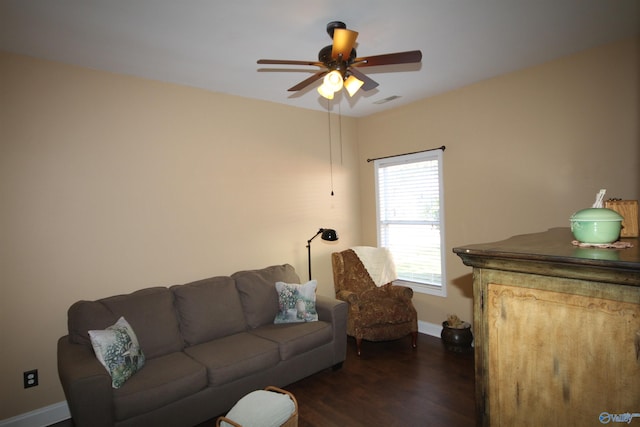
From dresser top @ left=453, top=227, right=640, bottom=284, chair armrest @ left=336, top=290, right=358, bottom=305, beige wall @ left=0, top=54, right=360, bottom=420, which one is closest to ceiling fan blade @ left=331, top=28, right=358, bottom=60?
dresser top @ left=453, top=227, right=640, bottom=284

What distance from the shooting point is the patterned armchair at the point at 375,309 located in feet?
11.9

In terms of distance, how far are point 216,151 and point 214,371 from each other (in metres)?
2.09

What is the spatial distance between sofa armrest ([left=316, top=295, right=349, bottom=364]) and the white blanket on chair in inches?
34.1

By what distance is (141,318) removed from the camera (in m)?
2.74

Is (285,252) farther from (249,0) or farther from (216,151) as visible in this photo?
(249,0)

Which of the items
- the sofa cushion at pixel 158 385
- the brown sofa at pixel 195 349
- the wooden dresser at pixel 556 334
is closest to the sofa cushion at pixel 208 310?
the brown sofa at pixel 195 349

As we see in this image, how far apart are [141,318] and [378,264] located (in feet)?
8.44

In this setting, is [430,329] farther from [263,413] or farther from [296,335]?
[263,413]

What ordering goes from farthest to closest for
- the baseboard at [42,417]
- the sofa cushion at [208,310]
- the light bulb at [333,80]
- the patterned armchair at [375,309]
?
1. the patterned armchair at [375,309]
2. the sofa cushion at [208,310]
3. the baseboard at [42,417]
4. the light bulb at [333,80]

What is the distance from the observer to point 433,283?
165 inches

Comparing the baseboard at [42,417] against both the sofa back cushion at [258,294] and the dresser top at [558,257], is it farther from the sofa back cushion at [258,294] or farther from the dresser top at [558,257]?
the dresser top at [558,257]

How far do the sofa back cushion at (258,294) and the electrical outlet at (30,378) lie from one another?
1597mm

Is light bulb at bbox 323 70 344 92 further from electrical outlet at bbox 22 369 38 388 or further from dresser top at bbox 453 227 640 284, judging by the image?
electrical outlet at bbox 22 369 38 388

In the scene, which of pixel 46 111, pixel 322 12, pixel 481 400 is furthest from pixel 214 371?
pixel 322 12
